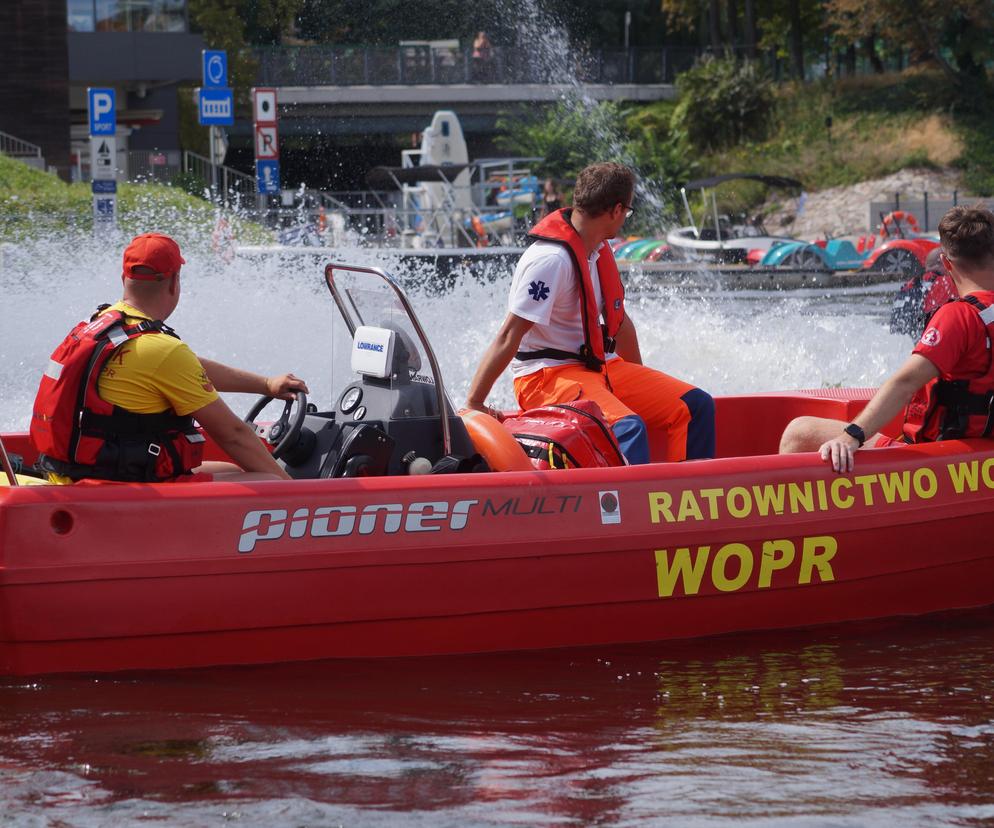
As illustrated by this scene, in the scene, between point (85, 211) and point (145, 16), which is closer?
point (85, 211)

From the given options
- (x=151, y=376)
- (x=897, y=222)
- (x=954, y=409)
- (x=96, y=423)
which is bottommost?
(x=954, y=409)

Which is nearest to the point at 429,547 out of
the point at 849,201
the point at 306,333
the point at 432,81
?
the point at 306,333

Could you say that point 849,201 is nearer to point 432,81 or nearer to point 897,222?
point 897,222

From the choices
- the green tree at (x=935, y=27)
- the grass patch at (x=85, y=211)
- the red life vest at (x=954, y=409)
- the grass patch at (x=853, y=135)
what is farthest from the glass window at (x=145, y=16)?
the red life vest at (x=954, y=409)

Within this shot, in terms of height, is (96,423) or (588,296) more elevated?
(588,296)

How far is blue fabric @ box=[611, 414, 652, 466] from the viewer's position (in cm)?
555

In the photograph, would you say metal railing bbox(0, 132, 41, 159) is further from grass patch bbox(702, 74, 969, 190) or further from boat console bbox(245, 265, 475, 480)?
boat console bbox(245, 265, 475, 480)

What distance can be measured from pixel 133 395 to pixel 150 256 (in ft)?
1.48

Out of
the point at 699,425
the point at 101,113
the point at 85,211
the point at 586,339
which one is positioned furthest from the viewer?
the point at 85,211

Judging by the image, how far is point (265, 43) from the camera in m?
46.8

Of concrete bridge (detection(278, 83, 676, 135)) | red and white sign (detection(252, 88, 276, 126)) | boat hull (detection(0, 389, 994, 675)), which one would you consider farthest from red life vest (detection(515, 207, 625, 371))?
concrete bridge (detection(278, 83, 676, 135))

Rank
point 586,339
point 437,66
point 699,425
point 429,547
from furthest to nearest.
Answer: point 437,66
point 699,425
point 586,339
point 429,547

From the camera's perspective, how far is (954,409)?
5547mm

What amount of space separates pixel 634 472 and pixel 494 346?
874mm
